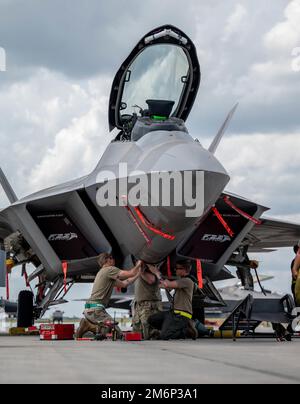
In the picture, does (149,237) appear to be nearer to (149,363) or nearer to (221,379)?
(149,363)

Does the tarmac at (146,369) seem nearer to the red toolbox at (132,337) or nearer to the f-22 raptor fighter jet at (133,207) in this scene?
the red toolbox at (132,337)

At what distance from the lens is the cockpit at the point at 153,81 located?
10.6 m

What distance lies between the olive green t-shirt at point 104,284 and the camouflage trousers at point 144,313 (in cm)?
59

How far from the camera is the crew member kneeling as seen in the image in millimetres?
8508

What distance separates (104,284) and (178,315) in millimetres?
1038

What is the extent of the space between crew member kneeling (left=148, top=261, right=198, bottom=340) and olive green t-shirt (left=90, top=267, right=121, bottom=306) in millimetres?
640

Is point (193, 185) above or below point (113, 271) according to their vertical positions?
above

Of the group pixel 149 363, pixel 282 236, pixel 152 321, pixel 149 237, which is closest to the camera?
pixel 149 363

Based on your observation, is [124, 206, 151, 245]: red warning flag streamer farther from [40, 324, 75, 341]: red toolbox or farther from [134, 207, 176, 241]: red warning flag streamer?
[40, 324, 75, 341]: red toolbox

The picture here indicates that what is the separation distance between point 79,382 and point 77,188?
709 centimetres


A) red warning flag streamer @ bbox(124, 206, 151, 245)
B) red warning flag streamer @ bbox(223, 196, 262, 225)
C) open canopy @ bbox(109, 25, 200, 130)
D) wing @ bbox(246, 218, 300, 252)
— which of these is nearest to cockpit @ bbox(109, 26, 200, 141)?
open canopy @ bbox(109, 25, 200, 130)

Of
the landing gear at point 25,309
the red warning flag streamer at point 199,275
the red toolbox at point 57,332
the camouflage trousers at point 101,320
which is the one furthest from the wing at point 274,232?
the landing gear at point 25,309

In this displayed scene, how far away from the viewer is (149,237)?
940 centimetres

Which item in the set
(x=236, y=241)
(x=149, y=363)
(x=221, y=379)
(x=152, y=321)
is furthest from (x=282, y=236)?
(x=221, y=379)
